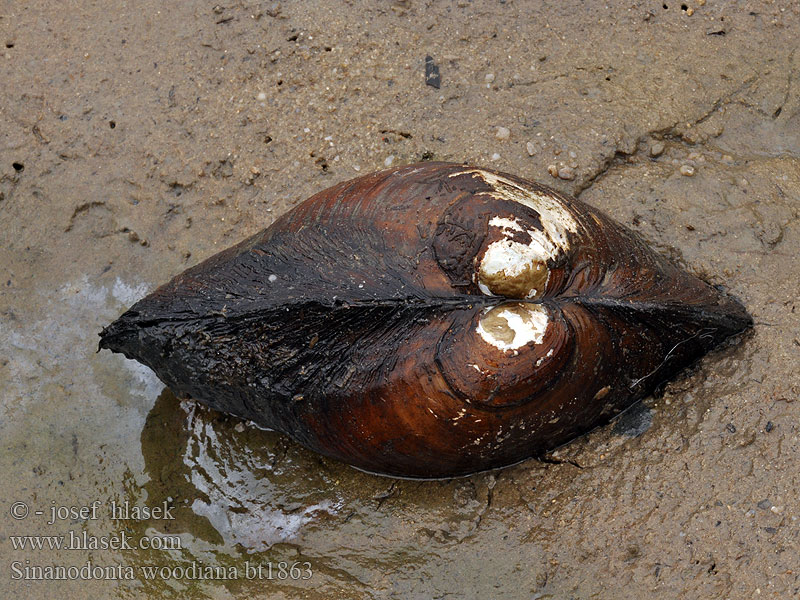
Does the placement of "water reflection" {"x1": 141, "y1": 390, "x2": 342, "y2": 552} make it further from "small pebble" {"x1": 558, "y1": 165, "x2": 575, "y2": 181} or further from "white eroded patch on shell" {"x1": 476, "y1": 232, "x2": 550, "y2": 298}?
"small pebble" {"x1": 558, "y1": 165, "x2": 575, "y2": 181}

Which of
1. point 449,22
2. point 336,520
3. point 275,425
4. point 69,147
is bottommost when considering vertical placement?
point 336,520

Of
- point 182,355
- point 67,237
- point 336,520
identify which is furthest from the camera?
point 67,237

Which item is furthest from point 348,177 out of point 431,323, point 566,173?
point 431,323

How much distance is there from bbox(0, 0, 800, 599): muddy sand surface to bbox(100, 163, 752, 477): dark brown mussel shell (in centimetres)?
31

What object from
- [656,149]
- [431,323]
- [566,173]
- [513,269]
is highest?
[656,149]

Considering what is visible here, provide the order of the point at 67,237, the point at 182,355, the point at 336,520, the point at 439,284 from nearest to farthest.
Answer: the point at 439,284 < the point at 182,355 < the point at 336,520 < the point at 67,237

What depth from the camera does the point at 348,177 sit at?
4.78m

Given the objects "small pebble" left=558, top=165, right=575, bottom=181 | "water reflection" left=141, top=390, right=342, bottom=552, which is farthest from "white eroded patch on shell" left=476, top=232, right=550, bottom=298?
"water reflection" left=141, top=390, right=342, bottom=552

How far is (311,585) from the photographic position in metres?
4.04

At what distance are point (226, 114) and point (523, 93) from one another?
71.3 inches

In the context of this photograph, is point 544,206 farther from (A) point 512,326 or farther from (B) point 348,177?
(B) point 348,177

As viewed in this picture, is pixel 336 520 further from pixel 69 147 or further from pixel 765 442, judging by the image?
pixel 69 147

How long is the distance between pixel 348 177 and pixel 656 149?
5.86ft

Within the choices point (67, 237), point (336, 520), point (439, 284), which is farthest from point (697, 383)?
point (67, 237)
